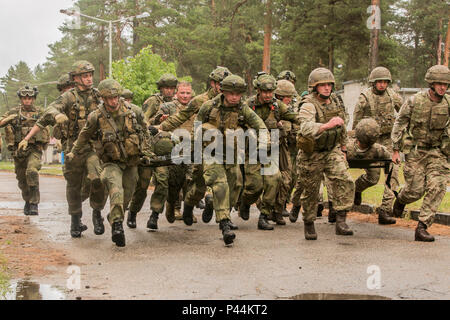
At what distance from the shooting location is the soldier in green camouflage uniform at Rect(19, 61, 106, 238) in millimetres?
9344

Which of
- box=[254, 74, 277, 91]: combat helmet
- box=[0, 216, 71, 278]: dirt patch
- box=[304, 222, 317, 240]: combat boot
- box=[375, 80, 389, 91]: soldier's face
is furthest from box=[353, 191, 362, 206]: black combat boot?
box=[0, 216, 71, 278]: dirt patch

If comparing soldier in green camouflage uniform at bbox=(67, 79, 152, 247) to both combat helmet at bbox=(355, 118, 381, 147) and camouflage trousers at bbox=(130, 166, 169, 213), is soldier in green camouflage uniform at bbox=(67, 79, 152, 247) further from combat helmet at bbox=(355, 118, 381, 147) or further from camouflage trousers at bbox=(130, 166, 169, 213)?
combat helmet at bbox=(355, 118, 381, 147)

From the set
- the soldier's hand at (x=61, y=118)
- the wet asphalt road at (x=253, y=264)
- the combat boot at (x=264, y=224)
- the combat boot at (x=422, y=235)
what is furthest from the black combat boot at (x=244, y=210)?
the soldier's hand at (x=61, y=118)

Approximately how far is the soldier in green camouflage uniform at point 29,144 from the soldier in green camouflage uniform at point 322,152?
579 cm

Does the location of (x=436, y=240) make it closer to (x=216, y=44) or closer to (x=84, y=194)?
(x=84, y=194)

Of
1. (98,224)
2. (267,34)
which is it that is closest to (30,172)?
(98,224)

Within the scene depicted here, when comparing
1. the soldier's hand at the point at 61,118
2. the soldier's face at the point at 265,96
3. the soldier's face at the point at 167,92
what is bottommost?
the soldier's hand at the point at 61,118

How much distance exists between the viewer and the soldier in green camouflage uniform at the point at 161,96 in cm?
1105

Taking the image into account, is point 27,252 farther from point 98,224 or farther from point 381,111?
point 381,111

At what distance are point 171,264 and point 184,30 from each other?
134 ft

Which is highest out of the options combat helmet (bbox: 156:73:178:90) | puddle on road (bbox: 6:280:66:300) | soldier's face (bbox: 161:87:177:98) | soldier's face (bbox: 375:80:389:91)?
combat helmet (bbox: 156:73:178:90)

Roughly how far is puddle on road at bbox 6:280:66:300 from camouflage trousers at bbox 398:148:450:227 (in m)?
4.79

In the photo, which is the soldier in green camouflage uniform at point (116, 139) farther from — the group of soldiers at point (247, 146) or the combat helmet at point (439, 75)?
the combat helmet at point (439, 75)
